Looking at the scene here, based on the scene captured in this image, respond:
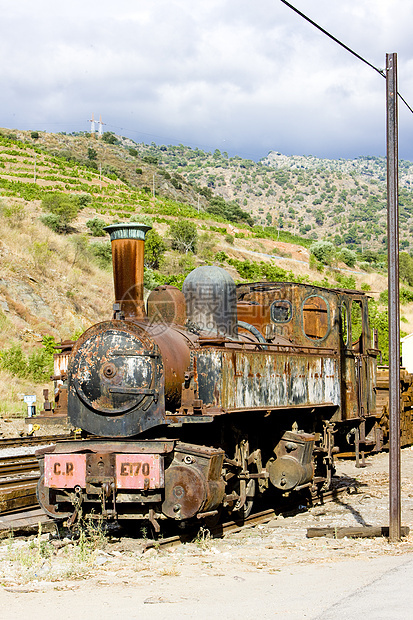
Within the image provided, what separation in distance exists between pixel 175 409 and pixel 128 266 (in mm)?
1686

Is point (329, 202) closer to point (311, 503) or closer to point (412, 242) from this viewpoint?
point (412, 242)

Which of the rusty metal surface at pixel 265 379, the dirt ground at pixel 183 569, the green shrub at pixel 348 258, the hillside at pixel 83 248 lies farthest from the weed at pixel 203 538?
the green shrub at pixel 348 258

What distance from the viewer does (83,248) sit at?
1340 inches

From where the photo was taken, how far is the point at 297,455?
9609 millimetres

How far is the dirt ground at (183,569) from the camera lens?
5.27 m

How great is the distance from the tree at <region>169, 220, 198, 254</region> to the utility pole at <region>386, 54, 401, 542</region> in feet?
118

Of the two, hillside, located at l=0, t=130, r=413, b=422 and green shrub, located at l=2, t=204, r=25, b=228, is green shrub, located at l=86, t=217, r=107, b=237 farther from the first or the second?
green shrub, located at l=2, t=204, r=25, b=228

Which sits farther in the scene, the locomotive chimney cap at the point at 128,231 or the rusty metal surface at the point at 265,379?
the rusty metal surface at the point at 265,379

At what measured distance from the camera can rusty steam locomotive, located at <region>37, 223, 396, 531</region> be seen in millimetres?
7129

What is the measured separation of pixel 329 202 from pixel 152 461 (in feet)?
522

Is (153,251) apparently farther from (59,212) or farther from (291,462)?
(291,462)

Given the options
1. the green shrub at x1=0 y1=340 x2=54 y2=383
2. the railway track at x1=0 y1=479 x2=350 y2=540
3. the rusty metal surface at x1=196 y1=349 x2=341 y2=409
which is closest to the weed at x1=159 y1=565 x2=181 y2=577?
the railway track at x1=0 y1=479 x2=350 y2=540

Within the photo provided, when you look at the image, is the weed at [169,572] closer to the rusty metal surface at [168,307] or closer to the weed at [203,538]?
the weed at [203,538]

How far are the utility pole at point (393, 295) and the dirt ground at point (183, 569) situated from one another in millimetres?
493
